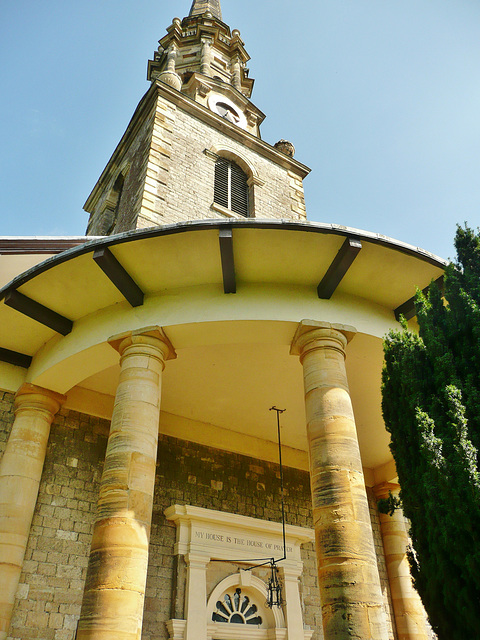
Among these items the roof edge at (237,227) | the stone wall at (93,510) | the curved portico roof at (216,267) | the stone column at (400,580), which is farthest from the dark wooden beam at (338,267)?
the stone column at (400,580)

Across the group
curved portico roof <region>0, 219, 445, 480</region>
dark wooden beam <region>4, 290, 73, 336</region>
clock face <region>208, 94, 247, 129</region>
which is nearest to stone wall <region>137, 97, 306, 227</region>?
clock face <region>208, 94, 247, 129</region>

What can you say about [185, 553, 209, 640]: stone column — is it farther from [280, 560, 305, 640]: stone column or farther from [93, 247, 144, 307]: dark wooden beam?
[93, 247, 144, 307]: dark wooden beam

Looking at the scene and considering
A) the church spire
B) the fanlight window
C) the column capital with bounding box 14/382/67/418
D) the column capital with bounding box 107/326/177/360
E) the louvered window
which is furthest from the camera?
the church spire

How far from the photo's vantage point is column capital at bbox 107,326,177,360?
6910mm

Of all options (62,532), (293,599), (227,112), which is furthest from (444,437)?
(227,112)

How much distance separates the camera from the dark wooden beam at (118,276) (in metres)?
6.84

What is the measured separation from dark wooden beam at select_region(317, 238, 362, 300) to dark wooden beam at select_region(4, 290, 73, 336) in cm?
407

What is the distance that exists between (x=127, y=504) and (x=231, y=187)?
11.1m

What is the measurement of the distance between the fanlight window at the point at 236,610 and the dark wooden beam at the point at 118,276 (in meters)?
5.65

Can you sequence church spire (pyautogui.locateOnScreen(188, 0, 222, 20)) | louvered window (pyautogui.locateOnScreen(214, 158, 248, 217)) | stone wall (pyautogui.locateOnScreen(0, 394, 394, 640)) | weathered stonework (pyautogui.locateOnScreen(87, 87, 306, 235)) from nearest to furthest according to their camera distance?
stone wall (pyautogui.locateOnScreen(0, 394, 394, 640)), weathered stonework (pyautogui.locateOnScreen(87, 87, 306, 235)), louvered window (pyautogui.locateOnScreen(214, 158, 248, 217)), church spire (pyautogui.locateOnScreen(188, 0, 222, 20))

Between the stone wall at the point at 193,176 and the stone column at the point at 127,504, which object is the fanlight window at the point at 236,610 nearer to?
the stone column at the point at 127,504

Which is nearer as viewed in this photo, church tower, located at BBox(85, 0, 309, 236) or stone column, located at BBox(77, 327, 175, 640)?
stone column, located at BBox(77, 327, 175, 640)

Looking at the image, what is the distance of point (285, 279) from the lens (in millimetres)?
7555

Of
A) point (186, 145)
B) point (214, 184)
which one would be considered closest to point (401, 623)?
point (214, 184)
